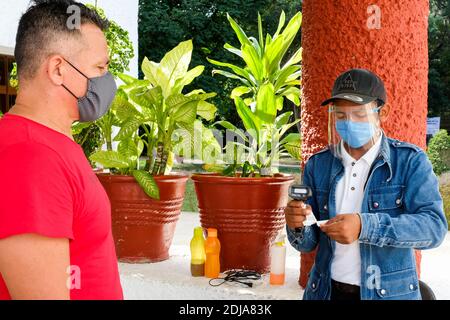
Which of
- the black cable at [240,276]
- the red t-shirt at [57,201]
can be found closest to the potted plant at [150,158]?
the black cable at [240,276]

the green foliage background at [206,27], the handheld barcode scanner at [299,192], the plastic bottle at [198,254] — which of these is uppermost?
the green foliage background at [206,27]

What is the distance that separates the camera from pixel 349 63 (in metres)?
Answer: 2.52

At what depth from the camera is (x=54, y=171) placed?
0.96 m

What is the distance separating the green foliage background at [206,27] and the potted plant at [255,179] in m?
11.3

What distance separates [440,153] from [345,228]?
7.77 m

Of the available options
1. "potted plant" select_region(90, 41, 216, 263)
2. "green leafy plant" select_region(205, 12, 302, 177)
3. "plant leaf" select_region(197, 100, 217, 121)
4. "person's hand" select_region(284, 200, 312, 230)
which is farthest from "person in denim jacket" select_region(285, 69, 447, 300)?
"plant leaf" select_region(197, 100, 217, 121)

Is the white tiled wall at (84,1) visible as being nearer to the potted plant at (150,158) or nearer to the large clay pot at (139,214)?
the potted plant at (150,158)

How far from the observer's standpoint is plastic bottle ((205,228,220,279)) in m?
3.11

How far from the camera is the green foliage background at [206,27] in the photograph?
1543 cm

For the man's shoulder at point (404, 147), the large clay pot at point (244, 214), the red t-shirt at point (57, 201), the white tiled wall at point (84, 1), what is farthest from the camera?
the white tiled wall at point (84, 1)

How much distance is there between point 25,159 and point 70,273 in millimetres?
231

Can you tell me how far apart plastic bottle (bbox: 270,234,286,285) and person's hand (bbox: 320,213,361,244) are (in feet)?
4.84
